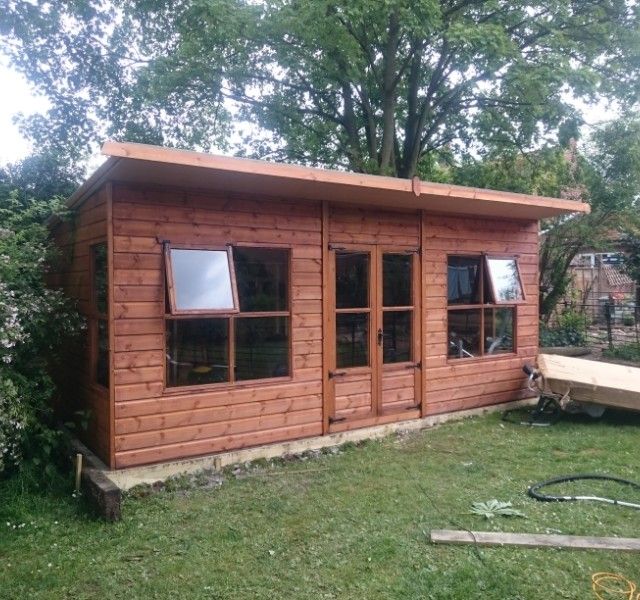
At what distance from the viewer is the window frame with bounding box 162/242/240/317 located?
4.40m

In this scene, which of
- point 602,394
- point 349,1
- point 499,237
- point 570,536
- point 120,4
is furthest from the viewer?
point 120,4

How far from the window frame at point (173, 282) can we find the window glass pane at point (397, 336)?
75.2 inches

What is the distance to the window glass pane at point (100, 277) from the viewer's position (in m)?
4.55

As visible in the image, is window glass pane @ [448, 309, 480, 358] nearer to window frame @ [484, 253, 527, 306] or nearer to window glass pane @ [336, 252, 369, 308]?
window frame @ [484, 253, 527, 306]

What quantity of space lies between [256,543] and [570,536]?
1.96m

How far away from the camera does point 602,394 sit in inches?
250

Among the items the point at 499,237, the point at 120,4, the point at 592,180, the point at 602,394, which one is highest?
the point at 120,4

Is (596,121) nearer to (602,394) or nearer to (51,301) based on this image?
(602,394)

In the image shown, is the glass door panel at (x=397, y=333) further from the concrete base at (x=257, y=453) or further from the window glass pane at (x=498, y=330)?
the window glass pane at (x=498, y=330)

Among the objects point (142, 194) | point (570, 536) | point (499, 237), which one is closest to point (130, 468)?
point (142, 194)

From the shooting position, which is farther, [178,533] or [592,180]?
[592,180]

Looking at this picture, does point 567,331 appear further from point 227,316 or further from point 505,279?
point 227,316

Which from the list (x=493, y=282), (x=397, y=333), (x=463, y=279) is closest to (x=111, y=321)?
(x=397, y=333)

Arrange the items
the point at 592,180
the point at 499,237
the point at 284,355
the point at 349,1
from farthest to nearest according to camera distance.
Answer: the point at 592,180 → the point at 349,1 → the point at 499,237 → the point at 284,355
